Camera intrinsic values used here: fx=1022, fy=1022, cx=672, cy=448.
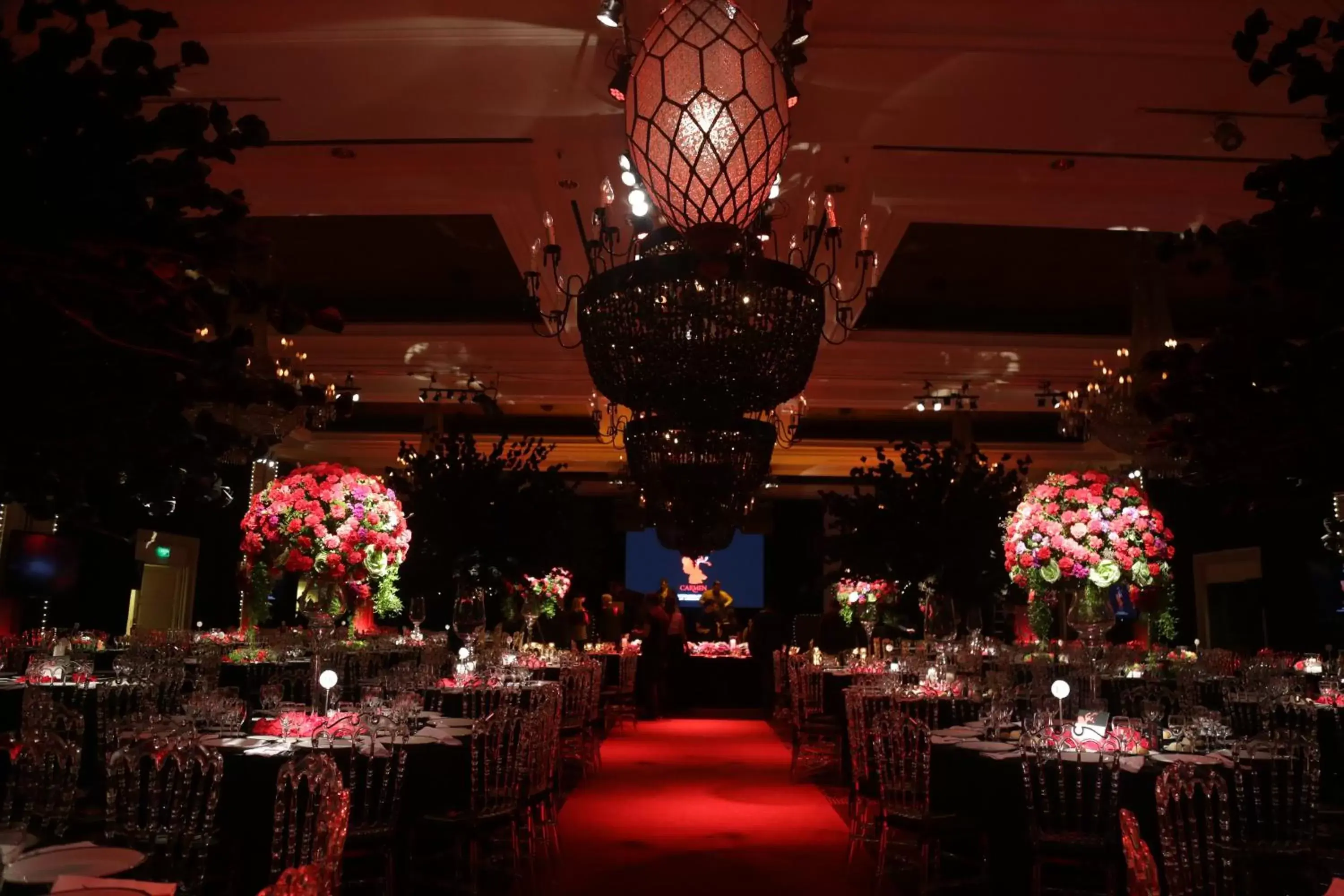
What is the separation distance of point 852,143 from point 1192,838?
358cm

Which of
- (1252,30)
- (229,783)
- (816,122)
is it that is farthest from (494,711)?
(1252,30)

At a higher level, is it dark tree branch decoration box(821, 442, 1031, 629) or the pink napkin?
dark tree branch decoration box(821, 442, 1031, 629)

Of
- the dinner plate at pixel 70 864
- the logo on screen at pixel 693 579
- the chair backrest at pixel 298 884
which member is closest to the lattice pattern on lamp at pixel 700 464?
the chair backrest at pixel 298 884

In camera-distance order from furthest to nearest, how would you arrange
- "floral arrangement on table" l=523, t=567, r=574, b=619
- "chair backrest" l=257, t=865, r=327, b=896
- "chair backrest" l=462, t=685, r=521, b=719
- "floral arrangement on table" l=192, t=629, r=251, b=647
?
"floral arrangement on table" l=523, t=567, r=574, b=619
"floral arrangement on table" l=192, t=629, r=251, b=647
"chair backrest" l=462, t=685, r=521, b=719
"chair backrest" l=257, t=865, r=327, b=896

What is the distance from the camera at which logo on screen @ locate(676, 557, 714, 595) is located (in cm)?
2116

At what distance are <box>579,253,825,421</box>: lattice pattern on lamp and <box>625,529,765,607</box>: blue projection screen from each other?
18.8 metres

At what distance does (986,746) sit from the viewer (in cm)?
458

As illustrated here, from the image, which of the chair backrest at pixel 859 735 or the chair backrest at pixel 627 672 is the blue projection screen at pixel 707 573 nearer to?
the chair backrest at pixel 627 672

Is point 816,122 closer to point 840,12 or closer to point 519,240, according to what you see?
point 840,12

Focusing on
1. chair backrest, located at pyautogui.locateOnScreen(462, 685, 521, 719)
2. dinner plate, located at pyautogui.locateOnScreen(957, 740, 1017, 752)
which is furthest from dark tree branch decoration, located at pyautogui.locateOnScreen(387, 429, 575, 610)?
dinner plate, located at pyautogui.locateOnScreen(957, 740, 1017, 752)

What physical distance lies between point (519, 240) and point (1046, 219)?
11.3 ft

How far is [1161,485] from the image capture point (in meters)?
15.5

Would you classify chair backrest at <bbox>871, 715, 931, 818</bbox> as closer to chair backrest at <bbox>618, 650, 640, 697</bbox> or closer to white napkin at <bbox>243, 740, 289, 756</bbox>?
white napkin at <bbox>243, 740, 289, 756</bbox>

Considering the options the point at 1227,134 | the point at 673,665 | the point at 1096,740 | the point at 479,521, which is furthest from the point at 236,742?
the point at 673,665
